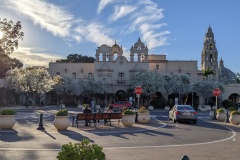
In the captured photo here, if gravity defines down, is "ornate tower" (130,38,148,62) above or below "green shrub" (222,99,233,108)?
above

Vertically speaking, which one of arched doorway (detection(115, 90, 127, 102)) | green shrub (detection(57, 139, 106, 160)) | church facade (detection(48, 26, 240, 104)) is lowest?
green shrub (detection(57, 139, 106, 160))

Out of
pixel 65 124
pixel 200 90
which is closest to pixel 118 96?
pixel 200 90

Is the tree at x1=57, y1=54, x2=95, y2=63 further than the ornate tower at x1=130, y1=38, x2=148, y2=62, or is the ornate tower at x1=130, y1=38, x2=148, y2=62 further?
the tree at x1=57, y1=54, x2=95, y2=63

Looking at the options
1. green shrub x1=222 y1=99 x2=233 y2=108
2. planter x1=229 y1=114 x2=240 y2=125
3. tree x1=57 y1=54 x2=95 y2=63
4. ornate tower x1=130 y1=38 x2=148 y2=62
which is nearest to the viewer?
planter x1=229 y1=114 x2=240 y2=125

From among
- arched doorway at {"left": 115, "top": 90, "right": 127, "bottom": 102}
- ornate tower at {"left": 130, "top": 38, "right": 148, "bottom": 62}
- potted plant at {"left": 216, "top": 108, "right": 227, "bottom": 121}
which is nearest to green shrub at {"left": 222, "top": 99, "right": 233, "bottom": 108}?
ornate tower at {"left": 130, "top": 38, "right": 148, "bottom": 62}

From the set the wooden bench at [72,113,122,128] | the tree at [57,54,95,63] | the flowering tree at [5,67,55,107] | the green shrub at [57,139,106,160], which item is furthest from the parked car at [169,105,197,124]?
the tree at [57,54,95,63]

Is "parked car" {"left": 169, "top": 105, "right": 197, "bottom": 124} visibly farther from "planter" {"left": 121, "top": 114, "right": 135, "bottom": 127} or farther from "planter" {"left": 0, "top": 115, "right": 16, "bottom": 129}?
"planter" {"left": 0, "top": 115, "right": 16, "bottom": 129}

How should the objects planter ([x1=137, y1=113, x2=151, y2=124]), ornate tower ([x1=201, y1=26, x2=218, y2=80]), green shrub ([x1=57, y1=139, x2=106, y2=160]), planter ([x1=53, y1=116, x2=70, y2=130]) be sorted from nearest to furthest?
green shrub ([x1=57, y1=139, x2=106, y2=160])
planter ([x1=53, y1=116, x2=70, y2=130])
planter ([x1=137, y1=113, x2=151, y2=124])
ornate tower ([x1=201, y1=26, x2=218, y2=80])

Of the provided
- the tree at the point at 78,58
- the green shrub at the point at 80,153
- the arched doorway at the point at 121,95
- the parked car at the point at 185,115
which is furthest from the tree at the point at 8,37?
the tree at the point at 78,58

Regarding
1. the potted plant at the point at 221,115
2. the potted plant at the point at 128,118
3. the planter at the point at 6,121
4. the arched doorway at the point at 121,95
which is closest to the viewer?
the planter at the point at 6,121

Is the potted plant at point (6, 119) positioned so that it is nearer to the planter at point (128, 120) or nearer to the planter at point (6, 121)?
the planter at point (6, 121)

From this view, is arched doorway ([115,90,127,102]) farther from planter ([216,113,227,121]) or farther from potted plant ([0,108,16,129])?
potted plant ([0,108,16,129])

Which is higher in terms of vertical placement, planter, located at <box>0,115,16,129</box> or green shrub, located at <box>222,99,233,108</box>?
green shrub, located at <box>222,99,233,108</box>

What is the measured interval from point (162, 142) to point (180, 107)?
42.0ft
